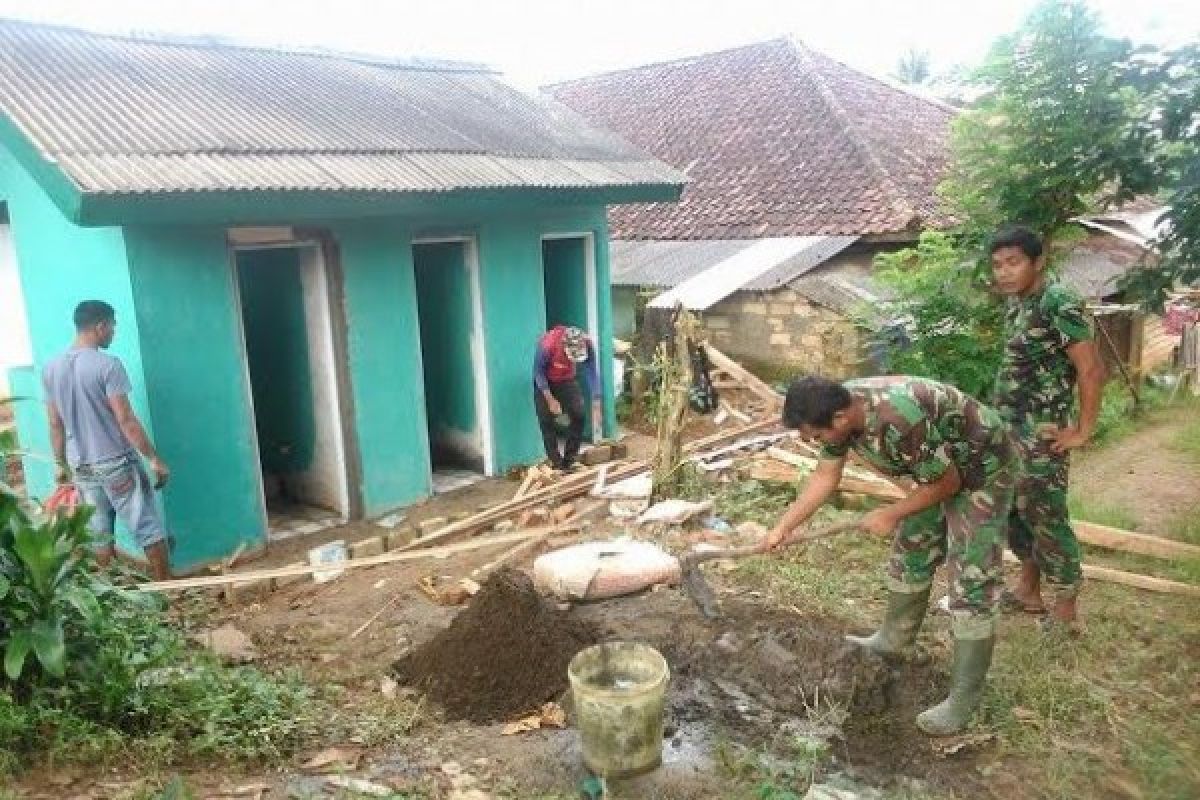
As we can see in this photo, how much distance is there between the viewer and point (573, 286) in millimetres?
10203

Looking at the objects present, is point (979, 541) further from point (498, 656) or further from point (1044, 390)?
point (498, 656)

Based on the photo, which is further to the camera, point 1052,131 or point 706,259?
point 706,259

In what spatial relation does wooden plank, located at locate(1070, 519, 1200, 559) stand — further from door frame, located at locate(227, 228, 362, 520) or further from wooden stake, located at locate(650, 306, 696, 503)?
door frame, located at locate(227, 228, 362, 520)

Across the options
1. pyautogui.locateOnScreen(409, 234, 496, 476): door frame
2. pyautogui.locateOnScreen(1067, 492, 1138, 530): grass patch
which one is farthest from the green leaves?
pyautogui.locateOnScreen(1067, 492, 1138, 530): grass patch

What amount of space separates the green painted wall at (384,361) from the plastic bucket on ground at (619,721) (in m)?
4.54

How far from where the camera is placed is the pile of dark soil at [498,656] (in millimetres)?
4594

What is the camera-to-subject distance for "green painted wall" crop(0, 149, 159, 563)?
6.50 meters

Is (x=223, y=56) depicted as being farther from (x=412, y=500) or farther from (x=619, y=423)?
(x=619, y=423)

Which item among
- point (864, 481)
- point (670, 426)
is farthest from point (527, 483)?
point (864, 481)

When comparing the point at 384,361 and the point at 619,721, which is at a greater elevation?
the point at 384,361

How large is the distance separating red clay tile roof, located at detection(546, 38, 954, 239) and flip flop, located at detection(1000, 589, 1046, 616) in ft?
28.0

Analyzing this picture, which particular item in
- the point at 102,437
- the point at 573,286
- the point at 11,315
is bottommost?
the point at 102,437

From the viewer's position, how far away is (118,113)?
272 inches

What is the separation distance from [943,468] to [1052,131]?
4544 millimetres
